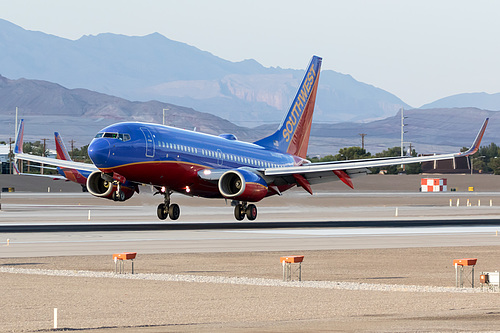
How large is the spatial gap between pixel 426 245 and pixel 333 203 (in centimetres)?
6724

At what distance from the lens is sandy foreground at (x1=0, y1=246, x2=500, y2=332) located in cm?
1952

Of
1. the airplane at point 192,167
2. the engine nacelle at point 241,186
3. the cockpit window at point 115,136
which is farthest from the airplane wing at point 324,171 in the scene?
the cockpit window at point 115,136

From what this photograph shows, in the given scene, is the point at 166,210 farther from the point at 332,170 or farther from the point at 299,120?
the point at 299,120

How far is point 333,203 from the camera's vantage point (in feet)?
368

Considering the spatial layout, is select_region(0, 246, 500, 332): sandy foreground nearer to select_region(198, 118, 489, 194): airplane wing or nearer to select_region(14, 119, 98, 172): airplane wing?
select_region(198, 118, 489, 194): airplane wing

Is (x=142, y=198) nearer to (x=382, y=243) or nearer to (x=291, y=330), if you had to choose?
(x=382, y=243)

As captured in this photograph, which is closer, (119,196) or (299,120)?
(119,196)

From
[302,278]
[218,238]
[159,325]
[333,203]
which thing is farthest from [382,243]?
[333,203]

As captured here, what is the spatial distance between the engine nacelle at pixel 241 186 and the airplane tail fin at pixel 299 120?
40.3ft

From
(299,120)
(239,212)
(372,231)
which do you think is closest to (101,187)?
(239,212)

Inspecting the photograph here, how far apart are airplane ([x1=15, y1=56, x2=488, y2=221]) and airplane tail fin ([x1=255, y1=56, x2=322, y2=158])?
3581 mm

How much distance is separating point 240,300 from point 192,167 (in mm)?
36202

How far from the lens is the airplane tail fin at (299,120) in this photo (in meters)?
74.1

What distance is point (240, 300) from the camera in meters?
24.1
